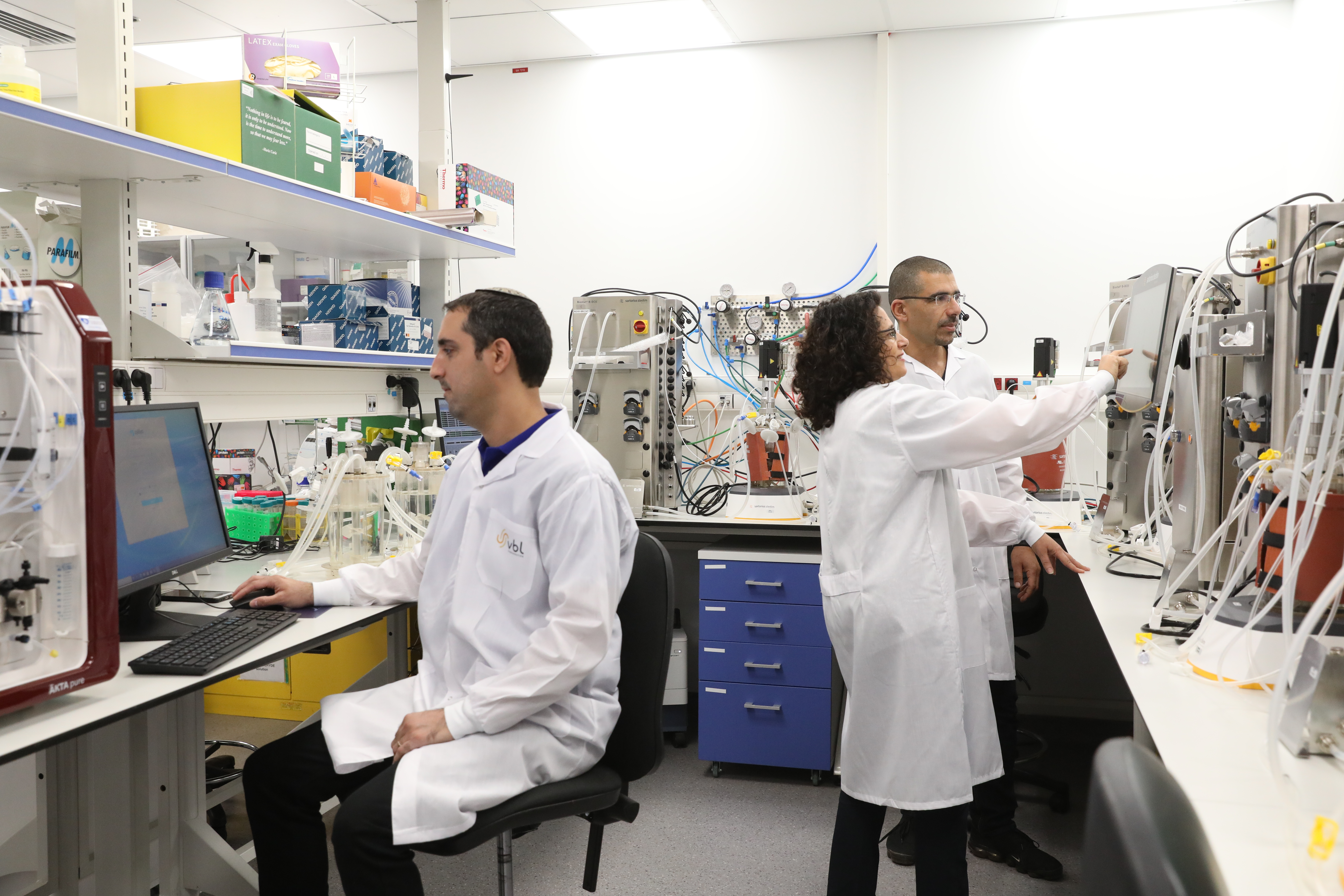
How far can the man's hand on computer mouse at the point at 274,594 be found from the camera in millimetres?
1832

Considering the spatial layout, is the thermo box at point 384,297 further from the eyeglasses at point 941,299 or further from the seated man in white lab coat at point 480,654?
the eyeglasses at point 941,299

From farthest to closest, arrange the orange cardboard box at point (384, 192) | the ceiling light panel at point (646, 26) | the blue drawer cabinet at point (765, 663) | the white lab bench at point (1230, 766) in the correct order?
the ceiling light panel at point (646, 26) → the blue drawer cabinet at point (765, 663) → the orange cardboard box at point (384, 192) → the white lab bench at point (1230, 766)

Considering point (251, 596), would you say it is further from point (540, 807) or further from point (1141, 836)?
point (1141, 836)

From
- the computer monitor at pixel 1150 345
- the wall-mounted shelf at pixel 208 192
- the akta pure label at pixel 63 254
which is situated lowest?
the computer monitor at pixel 1150 345

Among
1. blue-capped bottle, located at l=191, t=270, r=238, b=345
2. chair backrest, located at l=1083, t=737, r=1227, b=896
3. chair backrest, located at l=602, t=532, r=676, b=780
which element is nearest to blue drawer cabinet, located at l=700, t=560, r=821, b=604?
chair backrest, located at l=602, t=532, r=676, b=780

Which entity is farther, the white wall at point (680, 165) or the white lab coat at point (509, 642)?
the white wall at point (680, 165)

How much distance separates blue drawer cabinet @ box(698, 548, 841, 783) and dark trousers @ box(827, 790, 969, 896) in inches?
40.5

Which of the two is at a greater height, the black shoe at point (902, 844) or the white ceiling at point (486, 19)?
the white ceiling at point (486, 19)

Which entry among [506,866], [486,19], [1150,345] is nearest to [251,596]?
[506,866]

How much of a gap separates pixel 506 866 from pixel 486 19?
3.36 metres

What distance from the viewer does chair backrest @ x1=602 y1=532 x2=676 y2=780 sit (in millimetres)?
1691

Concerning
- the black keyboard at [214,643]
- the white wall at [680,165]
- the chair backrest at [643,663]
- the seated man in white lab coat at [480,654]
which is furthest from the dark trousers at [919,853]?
the white wall at [680,165]

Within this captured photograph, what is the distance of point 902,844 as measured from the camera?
247 cm

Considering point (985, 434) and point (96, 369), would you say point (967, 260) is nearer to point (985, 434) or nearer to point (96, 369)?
point (985, 434)
